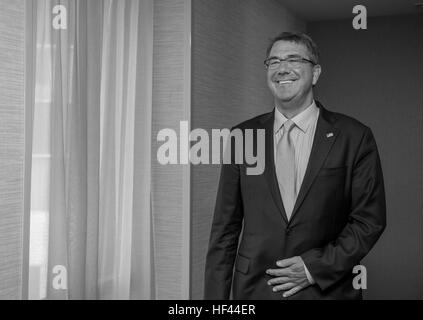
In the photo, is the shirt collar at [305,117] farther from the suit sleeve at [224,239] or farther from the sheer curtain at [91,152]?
the sheer curtain at [91,152]

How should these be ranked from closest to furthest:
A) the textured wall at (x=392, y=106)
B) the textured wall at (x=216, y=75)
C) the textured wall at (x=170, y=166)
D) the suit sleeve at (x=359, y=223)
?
the suit sleeve at (x=359, y=223)
the textured wall at (x=392, y=106)
the textured wall at (x=216, y=75)
the textured wall at (x=170, y=166)

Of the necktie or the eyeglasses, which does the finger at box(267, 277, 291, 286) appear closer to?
the necktie

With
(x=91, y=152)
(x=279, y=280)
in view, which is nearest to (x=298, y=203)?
(x=279, y=280)

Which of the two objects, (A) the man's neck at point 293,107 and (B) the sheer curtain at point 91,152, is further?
(B) the sheer curtain at point 91,152

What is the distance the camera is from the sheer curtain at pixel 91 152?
7.86 ft

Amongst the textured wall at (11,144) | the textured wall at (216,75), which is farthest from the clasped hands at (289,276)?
the textured wall at (11,144)

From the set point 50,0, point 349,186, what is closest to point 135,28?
point 50,0

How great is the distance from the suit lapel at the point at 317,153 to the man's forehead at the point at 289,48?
29cm

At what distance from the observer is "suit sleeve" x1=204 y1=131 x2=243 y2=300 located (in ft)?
6.88

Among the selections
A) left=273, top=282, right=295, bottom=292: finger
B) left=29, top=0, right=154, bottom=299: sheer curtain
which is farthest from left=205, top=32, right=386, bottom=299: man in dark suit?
left=29, top=0, right=154, bottom=299: sheer curtain

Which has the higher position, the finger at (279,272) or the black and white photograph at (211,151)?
the black and white photograph at (211,151)

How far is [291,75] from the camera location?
209 cm

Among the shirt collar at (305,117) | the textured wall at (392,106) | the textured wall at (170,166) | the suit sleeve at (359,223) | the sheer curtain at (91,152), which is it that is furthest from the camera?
the textured wall at (170,166)
